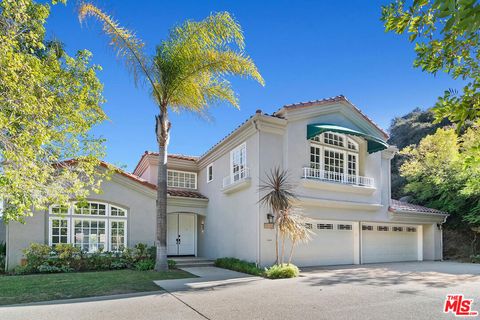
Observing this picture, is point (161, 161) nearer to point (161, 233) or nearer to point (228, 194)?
point (161, 233)

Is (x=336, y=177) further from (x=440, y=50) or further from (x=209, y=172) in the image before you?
(x=440, y=50)

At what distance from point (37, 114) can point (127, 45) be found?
655cm

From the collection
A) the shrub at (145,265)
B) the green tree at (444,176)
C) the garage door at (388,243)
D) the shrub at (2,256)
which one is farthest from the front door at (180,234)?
the green tree at (444,176)

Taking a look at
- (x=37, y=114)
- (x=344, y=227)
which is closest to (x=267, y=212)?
(x=344, y=227)

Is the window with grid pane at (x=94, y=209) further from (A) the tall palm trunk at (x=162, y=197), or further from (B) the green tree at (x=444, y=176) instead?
(B) the green tree at (x=444, y=176)

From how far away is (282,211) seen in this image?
533 inches

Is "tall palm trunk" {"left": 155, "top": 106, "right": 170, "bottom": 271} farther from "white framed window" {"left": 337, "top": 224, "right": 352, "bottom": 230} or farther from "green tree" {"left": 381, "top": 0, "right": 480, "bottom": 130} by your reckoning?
"green tree" {"left": 381, "top": 0, "right": 480, "bottom": 130}

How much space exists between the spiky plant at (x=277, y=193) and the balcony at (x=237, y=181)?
996mm

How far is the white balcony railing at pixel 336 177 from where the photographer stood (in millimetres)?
16094

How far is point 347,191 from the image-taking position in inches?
675

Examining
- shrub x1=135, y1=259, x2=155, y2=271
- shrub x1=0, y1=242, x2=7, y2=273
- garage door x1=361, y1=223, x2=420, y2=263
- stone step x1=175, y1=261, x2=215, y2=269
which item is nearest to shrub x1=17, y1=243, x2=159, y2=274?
shrub x1=135, y1=259, x2=155, y2=271

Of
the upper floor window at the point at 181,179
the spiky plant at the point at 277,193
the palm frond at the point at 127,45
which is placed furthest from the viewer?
the upper floor window at the point at 181,179

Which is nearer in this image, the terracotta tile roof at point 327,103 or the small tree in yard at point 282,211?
the small tree in yard at point 282,211

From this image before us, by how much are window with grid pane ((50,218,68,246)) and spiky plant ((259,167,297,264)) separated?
29.5 ft
